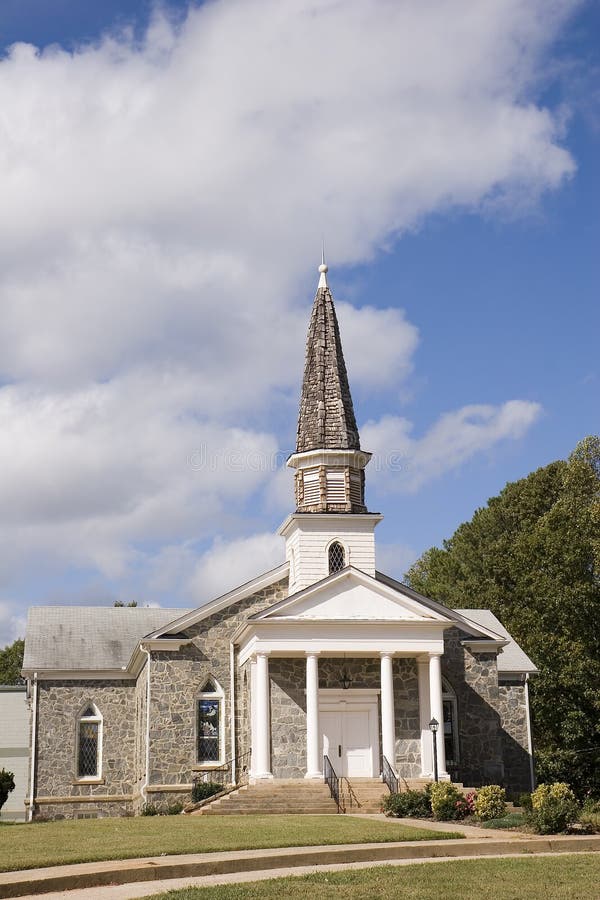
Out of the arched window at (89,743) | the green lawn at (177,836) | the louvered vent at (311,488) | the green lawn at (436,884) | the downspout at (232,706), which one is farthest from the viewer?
the arched window at (89,743)

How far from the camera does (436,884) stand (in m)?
13.1

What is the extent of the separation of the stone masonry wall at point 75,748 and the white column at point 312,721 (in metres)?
8.64

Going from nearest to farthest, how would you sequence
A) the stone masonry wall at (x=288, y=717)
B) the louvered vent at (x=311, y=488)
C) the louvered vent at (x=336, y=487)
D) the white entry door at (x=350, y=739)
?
the stone masonry wall at (x=288, y=717)
the white entry door at (x=350, y=739)
the louvered vent at (x=336, y=487)
the louvered vent at (x=311, y=488)

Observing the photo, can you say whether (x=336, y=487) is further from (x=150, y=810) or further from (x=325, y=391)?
(x=150, y=810)

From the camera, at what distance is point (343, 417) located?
3444cm

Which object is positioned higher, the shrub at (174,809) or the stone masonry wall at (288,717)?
the stone masonry wall at (288,717)

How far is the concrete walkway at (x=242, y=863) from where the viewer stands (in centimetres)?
1325

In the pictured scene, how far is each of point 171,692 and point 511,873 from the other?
18969 mm

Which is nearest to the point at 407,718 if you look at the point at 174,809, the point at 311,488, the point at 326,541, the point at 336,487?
the point at 326,541

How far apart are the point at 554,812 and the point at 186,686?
15263mm

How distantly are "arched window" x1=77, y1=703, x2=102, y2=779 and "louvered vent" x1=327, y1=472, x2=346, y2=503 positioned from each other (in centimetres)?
1102

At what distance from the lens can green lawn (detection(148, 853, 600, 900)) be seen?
12.3 m

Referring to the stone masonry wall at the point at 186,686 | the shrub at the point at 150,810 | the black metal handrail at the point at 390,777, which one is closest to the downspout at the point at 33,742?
the shrub at the point at 150,810

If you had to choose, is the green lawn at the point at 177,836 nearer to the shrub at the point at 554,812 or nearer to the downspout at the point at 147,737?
the shrub at the point at 554,812
